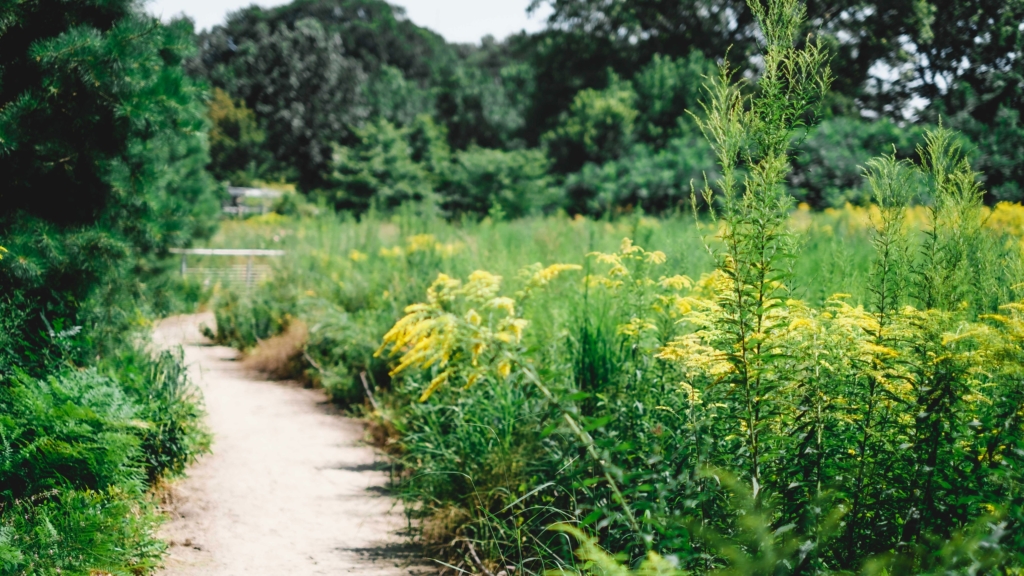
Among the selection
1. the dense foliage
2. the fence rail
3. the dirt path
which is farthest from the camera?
the fence rail

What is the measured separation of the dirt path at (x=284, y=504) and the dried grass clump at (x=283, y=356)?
1.81m

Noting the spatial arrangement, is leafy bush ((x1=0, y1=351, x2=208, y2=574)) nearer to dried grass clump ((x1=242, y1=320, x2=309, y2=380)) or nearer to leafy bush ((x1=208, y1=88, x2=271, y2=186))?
dried grass clump ((x1=242, y1=320, x2=309, y2=380))

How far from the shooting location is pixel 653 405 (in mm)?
3645

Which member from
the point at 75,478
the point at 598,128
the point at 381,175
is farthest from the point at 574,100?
the point at 75,478

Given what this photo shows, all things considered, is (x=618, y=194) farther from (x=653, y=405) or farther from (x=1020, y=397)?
(x=1020, y=397)

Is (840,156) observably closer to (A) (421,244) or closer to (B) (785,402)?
(A) (421,244)

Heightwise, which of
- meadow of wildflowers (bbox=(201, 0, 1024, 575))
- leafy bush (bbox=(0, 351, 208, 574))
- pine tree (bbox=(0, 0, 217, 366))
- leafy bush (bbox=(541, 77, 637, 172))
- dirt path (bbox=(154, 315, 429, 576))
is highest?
leafy bush (bbox=(541, 77, 637, 172))

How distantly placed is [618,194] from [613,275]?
15114mm

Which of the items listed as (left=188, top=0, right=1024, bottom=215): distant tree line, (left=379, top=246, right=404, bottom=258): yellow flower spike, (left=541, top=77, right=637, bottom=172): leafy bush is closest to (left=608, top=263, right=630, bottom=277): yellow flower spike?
(left=188, top=0, right=1024, bottom=215): distant tree line

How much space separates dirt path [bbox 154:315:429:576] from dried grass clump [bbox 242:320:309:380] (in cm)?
181

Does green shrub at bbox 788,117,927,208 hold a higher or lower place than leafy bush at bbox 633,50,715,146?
lower

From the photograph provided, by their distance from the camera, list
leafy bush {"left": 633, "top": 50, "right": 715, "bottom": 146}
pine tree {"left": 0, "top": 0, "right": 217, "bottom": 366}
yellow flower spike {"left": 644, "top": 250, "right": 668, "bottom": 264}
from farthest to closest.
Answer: leafy bush {"left": 633, "top": 50, "right": 715, "bottom": 146} < pine tree {"left": 0, "top": 0, "right": 217, "bottom": 366} < yellow flower spike {"left": 644, "top": 250, "right": 668, "bottom": 264}

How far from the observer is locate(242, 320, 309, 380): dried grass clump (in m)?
9.20

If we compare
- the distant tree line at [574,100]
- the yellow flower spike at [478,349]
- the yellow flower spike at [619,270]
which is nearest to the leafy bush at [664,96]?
the distant tree line at [574,100]
